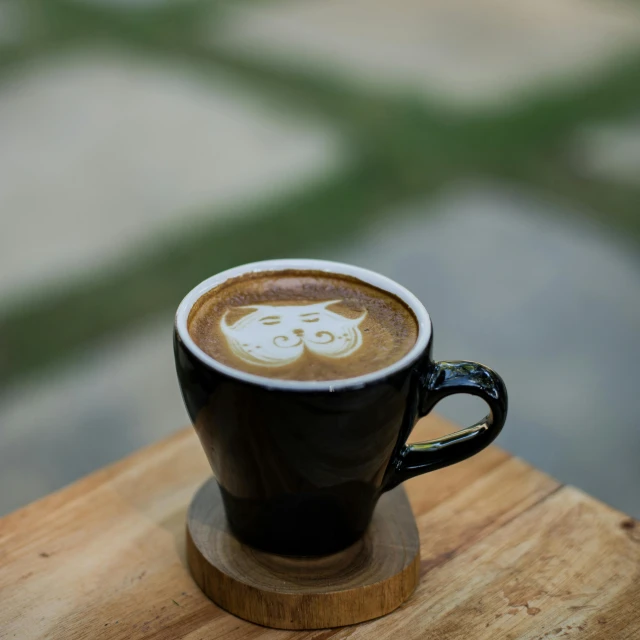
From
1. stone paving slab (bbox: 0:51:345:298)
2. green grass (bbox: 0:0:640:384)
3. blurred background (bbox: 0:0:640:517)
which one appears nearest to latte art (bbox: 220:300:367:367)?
blurred background (bbox: 0:0:640:517)

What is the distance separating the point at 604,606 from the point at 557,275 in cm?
134

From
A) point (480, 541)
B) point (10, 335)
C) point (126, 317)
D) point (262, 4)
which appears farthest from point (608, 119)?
point (480, 541)

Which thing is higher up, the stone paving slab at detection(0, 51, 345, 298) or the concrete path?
the stone paving slab at detection(0, 51, 345, 298)

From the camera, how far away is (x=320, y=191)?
2.17 metres

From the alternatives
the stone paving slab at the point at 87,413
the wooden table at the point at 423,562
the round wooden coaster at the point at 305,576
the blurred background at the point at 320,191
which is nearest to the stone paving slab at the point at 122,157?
the blurred background at the point at 320,191

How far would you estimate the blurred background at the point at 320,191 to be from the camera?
1587 mm

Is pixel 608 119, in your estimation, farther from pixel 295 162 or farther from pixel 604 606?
pixel 604 606

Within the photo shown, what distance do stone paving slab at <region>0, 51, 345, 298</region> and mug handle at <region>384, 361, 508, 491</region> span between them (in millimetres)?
1292

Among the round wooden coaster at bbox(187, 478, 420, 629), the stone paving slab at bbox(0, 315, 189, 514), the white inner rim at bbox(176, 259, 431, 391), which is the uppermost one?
the white inner rim at bbox(176, 259, 431, 391)

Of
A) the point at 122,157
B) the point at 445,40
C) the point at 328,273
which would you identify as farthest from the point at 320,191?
the point at 328,273

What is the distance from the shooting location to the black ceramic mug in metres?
0.59

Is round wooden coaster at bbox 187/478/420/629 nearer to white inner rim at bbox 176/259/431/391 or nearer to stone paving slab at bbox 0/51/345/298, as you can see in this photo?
white inner rim at bbox 176/259/431/391

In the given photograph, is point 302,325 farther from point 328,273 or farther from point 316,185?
point 316,185

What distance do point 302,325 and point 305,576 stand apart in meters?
0.18
